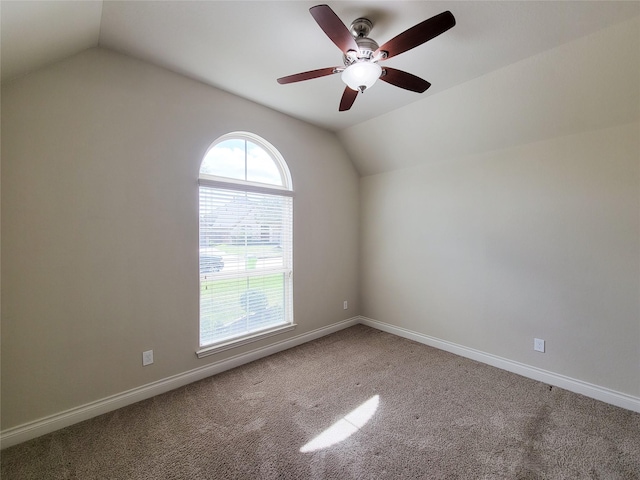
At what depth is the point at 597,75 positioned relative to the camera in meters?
2.00

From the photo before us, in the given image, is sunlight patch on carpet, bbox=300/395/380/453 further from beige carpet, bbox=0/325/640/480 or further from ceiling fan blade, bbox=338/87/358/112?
ceiling fan blade, bbox=338/87/358/112

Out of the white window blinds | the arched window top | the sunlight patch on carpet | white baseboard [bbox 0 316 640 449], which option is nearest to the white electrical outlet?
white baseboard [bbox 0 316 640 449]

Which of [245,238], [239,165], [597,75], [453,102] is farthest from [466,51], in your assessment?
[245,238]

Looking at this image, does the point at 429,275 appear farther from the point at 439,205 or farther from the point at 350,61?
the point at 350,61

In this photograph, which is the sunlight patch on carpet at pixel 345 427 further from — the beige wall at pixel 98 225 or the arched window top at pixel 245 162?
the arched window top at pixel 245 162

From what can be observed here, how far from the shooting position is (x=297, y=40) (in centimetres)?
194

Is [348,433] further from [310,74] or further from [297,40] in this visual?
[297,40]

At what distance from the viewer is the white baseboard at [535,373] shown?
7.08ft

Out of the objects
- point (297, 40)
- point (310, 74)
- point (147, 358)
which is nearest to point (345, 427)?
point (147, 358)

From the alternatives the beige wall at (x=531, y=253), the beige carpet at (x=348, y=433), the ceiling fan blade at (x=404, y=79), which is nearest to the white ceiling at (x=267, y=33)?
the ceiling fan blade at (x=404, y=79)

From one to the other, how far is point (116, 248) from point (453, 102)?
3200 mm

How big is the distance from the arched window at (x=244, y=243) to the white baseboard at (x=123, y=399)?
17 centimetres

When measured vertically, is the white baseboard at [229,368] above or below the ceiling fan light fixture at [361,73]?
below

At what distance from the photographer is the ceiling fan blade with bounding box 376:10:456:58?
1.27 meters
